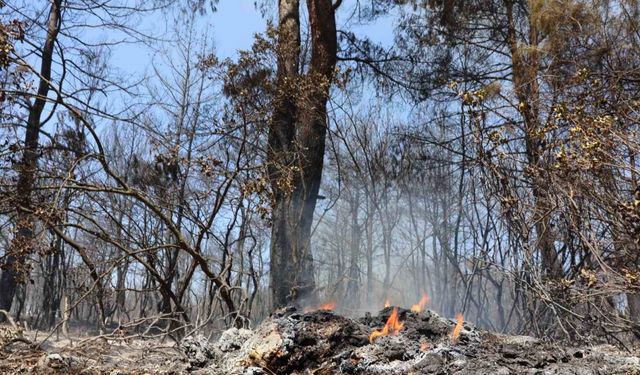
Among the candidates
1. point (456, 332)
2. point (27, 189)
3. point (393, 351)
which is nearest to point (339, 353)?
point (393, 351)

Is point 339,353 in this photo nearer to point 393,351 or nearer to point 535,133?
point 393,351

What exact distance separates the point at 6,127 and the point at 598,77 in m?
8.28

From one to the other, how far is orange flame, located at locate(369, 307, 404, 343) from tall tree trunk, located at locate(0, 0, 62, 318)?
13.1 ft

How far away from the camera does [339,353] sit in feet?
14.4

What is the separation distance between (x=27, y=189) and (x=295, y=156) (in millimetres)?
3512

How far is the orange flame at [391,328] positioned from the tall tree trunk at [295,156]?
9.78 feet

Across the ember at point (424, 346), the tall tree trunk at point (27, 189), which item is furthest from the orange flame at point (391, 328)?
the tall tree trunk at point (27, 189)

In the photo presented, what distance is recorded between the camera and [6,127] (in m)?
8.26

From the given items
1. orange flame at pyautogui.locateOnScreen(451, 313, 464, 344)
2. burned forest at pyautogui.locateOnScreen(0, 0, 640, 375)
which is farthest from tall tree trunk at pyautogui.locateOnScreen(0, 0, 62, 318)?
orange flame at pyautogui.locateOnScreen(451, 313, 464, 344)

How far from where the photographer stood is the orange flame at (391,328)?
4.59 meters

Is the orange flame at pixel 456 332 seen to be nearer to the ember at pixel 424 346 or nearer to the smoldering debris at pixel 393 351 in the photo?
the smoldering debris at pixel 393 351

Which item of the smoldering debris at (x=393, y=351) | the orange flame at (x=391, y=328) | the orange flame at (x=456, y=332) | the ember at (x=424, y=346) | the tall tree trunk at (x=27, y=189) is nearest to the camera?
the smoldering debris at (x=393, y=351)

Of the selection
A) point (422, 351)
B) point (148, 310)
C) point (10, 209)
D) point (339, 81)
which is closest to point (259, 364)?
point (422, 351)

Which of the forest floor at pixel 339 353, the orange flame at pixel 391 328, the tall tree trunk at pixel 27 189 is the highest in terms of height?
the tall tree trunk at pixel 27 189
